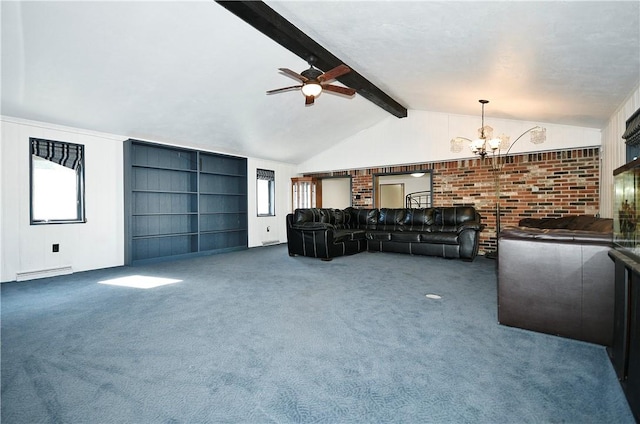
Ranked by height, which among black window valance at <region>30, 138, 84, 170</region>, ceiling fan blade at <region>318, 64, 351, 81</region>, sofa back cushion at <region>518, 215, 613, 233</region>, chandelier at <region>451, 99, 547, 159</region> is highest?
ceiling fan blade at <region>318, 64, 351, 81</region>

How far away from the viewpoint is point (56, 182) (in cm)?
466

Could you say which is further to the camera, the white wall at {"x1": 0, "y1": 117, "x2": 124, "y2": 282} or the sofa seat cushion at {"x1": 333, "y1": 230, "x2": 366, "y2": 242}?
the sofa seat cushion at {"x1": 333, "y1": 230, "x2": 366, "y2": 242}

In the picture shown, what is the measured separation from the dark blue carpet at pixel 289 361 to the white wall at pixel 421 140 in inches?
146

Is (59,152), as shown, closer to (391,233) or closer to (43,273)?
(43,273)

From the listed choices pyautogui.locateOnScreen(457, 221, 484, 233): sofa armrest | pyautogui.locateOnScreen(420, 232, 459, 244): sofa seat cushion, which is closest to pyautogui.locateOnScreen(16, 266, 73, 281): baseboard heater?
pyautogui.locateOnScreen(420, 232, 459, 244): sofa seat cushion

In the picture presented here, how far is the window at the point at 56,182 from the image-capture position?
4.45 metres

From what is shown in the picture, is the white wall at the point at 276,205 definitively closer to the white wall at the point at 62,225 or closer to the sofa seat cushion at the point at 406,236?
the white wall at the point at 62,225

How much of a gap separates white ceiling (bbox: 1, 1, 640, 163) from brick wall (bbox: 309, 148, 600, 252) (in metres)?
0.83

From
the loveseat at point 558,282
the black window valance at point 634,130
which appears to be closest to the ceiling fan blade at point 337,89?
the loveseat at point 558,282

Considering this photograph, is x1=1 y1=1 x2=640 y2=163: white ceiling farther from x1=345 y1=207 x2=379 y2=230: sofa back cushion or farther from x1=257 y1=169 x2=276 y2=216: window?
x1=345 y1=207 x2=379 y2=230: sofa back cushion

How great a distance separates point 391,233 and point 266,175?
3589 mm

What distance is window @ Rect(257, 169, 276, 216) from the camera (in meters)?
7.99

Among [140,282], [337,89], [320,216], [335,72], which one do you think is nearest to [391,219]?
[320,216]

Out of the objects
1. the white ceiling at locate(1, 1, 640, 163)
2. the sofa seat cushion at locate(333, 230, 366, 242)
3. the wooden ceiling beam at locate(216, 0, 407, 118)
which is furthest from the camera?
the sofa seat cushion at locate(333, 230, 366, 242)
